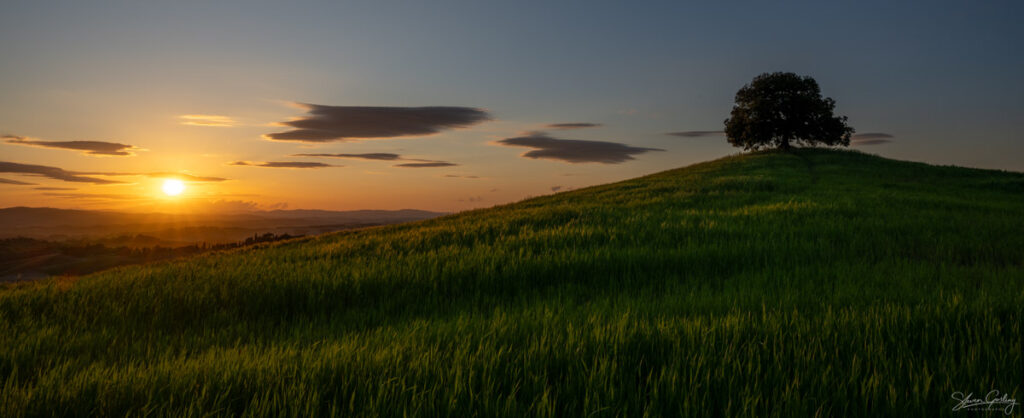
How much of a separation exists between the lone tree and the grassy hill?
46.9 m

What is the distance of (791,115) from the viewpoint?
51.4m

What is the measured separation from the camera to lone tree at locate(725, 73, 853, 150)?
50938mm

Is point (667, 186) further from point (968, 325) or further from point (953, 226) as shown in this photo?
point (968, 325)

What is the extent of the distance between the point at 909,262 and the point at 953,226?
4.66 metres

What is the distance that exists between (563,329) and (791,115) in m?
58.3

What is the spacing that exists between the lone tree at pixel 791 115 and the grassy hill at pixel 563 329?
1847 inches

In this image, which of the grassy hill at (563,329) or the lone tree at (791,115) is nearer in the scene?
the grassy hill at (563,329)

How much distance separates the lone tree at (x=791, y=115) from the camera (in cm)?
5094

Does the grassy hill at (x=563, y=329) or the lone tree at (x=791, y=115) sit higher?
the lone tree at (x=791, y=115)

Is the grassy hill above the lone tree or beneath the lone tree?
beneath

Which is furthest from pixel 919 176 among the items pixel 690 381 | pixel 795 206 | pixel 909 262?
pixel 690 381

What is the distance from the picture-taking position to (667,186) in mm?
20406

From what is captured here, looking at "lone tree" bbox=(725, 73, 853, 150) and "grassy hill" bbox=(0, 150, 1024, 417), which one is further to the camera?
"lone tree" bbox=(725, 73, 853, 150)

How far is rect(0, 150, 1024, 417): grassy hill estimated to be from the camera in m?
2.25
